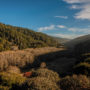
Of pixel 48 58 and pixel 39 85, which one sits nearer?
pixel 39 85

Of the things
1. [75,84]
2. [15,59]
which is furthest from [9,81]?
[15,59]

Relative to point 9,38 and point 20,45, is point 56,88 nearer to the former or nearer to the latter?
point 20,45

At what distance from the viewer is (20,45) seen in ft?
248

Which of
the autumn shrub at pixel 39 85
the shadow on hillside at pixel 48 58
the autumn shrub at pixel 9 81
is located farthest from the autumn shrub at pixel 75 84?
the shadow on hillside at pixel 48 58

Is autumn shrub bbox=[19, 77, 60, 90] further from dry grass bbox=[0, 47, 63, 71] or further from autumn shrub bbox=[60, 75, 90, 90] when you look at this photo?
dry grass bbox=[0, 47, 63, 71]

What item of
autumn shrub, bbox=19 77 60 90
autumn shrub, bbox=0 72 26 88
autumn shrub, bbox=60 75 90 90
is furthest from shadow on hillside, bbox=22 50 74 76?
autumn shrub, bbox=19 77 60 90

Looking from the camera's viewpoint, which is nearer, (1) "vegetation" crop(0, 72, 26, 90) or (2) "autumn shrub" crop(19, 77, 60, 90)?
(2) "autumn shrub" crop(19, 77, 60, 90)

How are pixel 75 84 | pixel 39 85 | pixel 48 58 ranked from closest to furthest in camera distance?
pixel 39 85, pixel 75 84, pixel 48 58

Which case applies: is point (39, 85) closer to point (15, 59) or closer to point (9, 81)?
point (9, 81)

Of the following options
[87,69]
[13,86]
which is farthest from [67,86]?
[87,69]

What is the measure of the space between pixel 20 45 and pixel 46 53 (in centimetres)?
3507

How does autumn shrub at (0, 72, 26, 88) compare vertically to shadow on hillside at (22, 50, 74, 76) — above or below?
above

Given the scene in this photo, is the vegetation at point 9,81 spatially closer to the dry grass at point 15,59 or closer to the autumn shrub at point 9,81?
the autumn shrub at point 9,81

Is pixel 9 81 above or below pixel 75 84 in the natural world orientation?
below
